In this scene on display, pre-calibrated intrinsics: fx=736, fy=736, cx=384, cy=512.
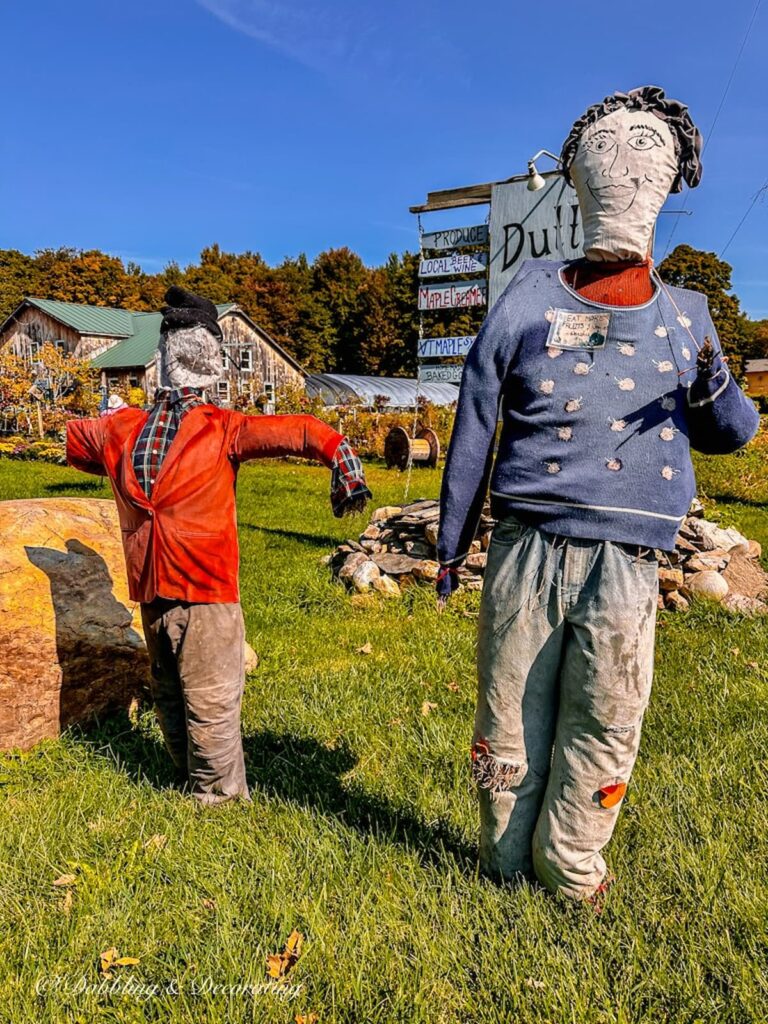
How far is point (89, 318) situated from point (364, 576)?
34049 mm

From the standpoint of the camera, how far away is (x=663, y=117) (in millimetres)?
2244

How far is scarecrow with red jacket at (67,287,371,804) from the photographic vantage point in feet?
9.29

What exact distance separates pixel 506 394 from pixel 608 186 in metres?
0.68

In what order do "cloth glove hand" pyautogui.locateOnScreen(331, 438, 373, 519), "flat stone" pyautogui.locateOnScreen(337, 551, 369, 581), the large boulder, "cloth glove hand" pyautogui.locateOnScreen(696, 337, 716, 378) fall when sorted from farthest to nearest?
"flat stone" pyautogui.locateOnScreen(337, 551, 369, 581), the large boulder, "cloth glove hand" pyautogui.locateOnScreen(331, 438, 373, 519), "cloth glove hand" pyautogui.locateOnScreen(696, 337, 716, 378)

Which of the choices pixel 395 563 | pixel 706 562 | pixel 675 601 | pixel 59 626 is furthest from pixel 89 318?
pixel 59 626

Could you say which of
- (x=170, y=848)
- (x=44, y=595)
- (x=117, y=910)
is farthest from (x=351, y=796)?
(x=44, y=595)

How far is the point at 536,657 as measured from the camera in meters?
2.17

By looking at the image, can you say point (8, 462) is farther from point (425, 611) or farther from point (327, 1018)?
point (327, 1018)

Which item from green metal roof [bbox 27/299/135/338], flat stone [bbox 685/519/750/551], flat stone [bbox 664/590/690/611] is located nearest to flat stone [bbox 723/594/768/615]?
flat stone [bbox 664/590/690/611]

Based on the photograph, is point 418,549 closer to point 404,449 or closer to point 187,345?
point 187,345

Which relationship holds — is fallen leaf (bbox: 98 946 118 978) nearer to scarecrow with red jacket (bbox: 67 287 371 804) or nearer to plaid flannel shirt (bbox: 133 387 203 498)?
scarecrow with red jacket (bbox: 67 287 371 804)

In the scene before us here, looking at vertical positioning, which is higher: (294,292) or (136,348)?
(294,292)

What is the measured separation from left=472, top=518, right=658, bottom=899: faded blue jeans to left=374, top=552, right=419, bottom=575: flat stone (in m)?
4.26

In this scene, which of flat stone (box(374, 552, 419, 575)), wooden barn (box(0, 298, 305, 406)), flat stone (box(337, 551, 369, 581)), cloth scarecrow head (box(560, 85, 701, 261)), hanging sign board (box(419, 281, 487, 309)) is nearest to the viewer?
cloth scarecrow head (box(560, 85, 701, 261))
